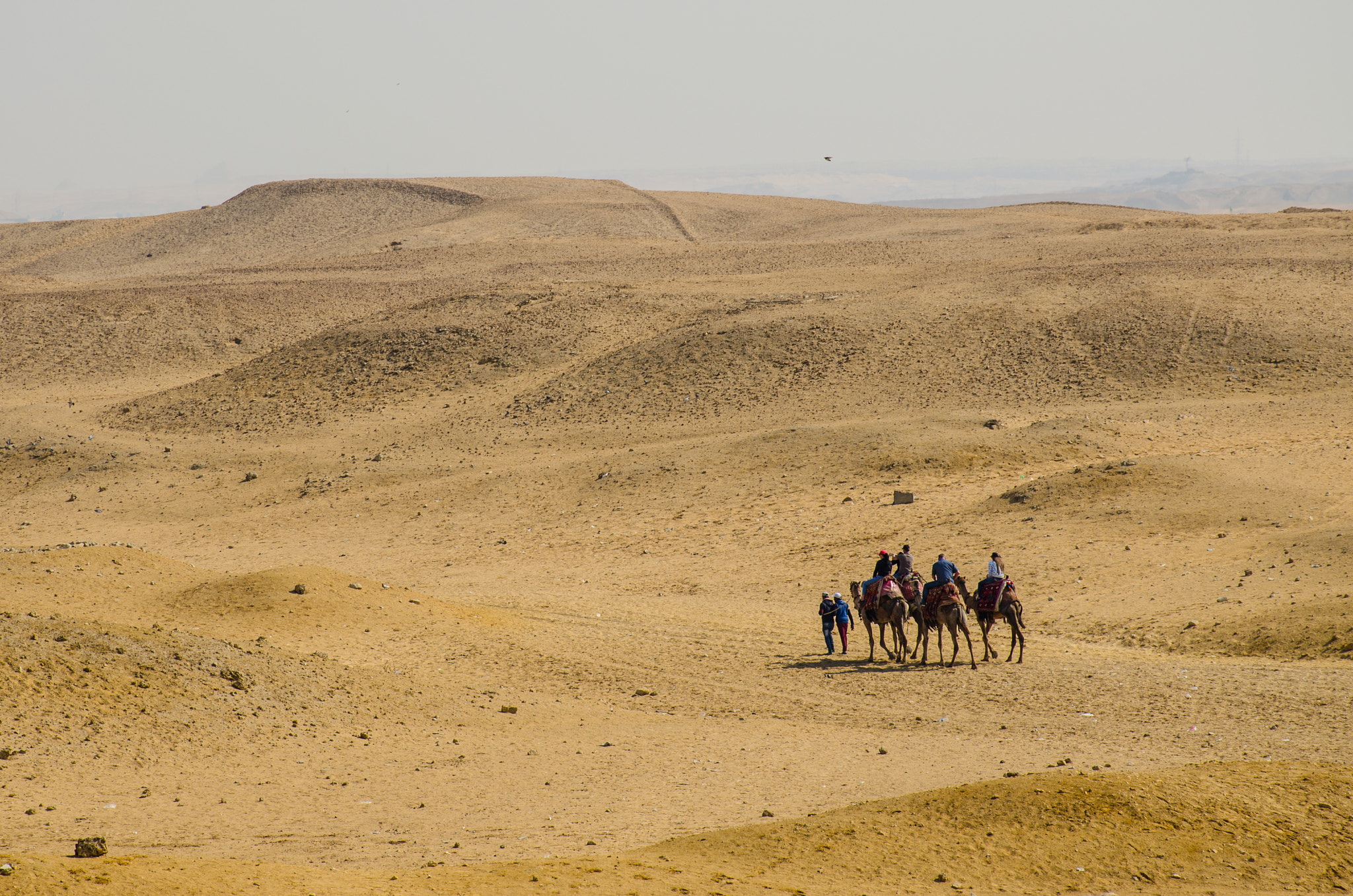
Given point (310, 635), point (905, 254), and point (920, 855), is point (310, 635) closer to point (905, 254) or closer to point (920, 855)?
point (920, 855)

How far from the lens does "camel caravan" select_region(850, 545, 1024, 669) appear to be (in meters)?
15.9

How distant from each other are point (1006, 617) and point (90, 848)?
12192 millimetres

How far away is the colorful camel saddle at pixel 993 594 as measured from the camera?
15.8 meters

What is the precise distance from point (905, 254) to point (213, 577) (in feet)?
154

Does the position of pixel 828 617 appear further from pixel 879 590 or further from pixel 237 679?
pixel 237 679

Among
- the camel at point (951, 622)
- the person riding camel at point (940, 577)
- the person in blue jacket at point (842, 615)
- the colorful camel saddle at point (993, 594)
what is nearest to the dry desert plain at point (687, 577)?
the camel at point (951, 622)

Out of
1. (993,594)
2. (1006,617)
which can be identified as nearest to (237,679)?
(993,594)

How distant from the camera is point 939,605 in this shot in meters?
16.0

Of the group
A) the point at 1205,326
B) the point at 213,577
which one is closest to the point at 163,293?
the point at 213,577

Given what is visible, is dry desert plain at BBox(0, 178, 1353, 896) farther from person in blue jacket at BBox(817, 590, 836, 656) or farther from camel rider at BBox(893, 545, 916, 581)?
camel rider at BBox(893, 545, 916, 581)

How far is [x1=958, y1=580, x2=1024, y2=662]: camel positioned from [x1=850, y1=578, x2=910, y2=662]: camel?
102 centimetres

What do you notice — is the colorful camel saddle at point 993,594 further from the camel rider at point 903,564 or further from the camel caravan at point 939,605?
the camel rider at point 903,564

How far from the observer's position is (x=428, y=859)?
918cm

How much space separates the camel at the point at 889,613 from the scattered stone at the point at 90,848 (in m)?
10.7
